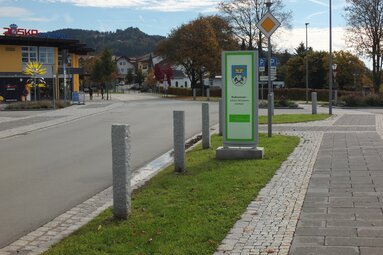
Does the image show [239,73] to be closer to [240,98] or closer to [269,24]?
[240,98]

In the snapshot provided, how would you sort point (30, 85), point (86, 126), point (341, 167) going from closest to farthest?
point (341, 167), point (86, 126), point (30, 85)

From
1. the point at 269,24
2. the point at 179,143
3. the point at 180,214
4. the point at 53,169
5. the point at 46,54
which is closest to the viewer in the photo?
the point at 180,214

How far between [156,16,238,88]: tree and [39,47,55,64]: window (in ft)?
57.1

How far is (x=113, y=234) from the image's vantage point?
5.67 meters

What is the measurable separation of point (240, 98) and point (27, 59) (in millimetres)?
50433

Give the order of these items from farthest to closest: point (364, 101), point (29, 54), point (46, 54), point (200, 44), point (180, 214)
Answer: point (200, 44)
point (46, 54)
point (29, 54)
point (364, 101)
point (180, 214)

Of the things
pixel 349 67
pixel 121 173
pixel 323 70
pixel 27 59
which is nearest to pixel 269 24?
pixel 121 173

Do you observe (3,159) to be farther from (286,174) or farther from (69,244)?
(69,244)

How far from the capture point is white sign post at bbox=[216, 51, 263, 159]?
37.7 ft

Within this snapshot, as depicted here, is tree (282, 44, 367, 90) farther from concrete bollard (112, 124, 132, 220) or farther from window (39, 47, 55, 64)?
concrete bollard (112, 124, 132, 220)

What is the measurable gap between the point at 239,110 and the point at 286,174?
2.60 m

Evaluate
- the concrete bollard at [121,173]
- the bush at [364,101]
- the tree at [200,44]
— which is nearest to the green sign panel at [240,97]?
the concrete bollard at [121,173]

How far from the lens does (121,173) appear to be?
6.44 metres

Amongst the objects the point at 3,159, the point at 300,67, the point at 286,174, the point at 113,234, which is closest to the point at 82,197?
the point at 113,234
